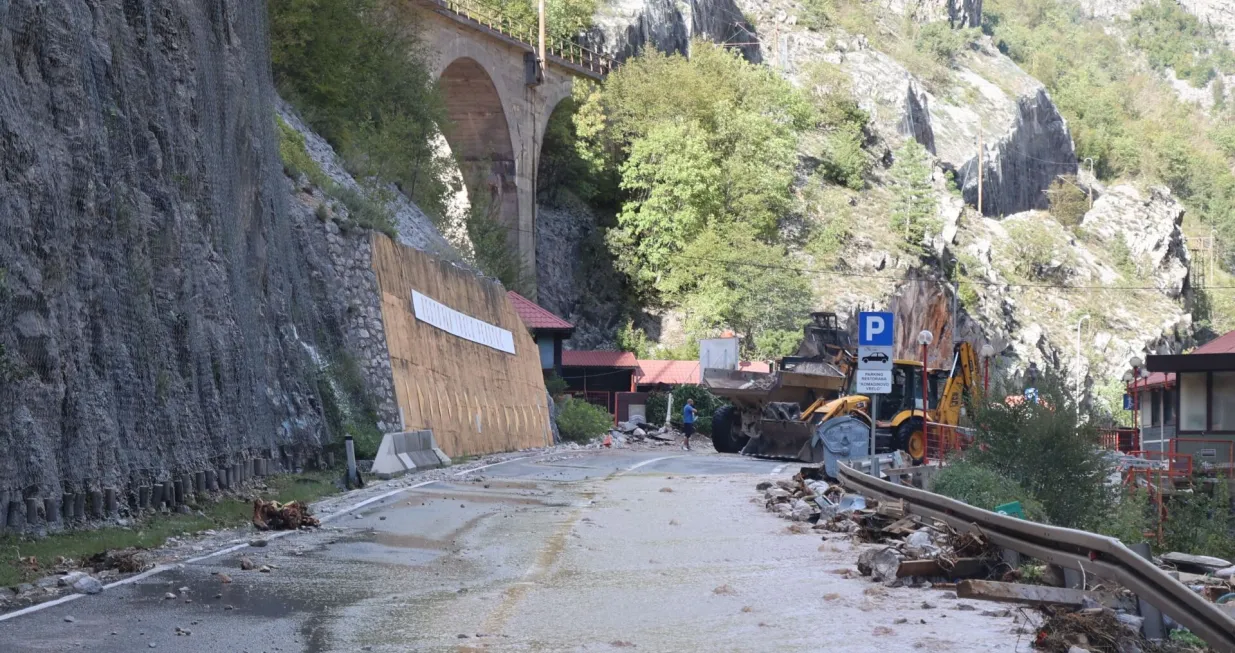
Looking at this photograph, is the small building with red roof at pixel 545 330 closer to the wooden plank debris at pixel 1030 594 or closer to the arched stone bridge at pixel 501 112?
the arched stone bridge at pixel 501 112

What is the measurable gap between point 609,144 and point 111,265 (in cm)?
5982

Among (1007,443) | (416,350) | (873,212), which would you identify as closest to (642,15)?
(873,212)

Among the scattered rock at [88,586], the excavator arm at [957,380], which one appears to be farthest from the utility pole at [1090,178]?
the scattered rock at [88,586]

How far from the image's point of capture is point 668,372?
212 feet

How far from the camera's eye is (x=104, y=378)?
604 inches

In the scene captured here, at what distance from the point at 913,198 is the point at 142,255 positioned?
244 feet

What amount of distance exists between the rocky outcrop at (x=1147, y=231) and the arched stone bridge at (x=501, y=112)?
63.9 meters

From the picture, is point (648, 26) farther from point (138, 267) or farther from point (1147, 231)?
point (138, 267)

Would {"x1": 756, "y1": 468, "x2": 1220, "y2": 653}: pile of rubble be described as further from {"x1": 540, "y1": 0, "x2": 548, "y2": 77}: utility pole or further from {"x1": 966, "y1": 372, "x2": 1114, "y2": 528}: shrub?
{"x1": 540, "y1": 0, "x2": 548, "y2": 77}: utility pole

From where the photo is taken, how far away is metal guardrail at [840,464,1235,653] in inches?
287

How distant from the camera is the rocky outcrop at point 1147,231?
4476 inches

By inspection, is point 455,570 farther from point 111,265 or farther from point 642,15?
point 642,15

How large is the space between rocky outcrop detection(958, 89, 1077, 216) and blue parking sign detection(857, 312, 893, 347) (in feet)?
309

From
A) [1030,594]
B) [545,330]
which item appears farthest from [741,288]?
[1030,594]
